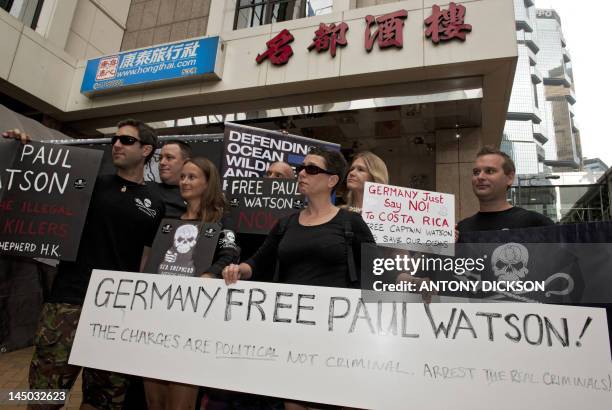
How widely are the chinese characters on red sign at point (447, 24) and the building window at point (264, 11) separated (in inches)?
156

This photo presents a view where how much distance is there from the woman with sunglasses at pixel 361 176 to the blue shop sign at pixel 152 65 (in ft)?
20.7

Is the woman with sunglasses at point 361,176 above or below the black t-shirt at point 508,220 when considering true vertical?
above

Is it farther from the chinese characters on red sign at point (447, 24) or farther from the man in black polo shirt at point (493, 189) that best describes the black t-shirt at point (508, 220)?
the chinese characters on red sign at point (447, 24)

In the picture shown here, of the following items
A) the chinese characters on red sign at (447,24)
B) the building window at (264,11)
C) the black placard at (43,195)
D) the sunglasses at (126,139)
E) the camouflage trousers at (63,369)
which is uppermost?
the building window at (264,11)

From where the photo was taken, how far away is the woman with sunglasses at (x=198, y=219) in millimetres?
2059

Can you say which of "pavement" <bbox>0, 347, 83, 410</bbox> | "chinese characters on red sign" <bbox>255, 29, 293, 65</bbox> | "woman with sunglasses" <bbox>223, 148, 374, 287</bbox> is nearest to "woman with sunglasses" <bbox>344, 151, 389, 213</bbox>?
"woman with sunglasses" <bbox>223, 148, 374, 287</bbox>

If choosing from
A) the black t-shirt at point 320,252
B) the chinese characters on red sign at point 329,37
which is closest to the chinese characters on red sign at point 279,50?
the chinese characters on red sign at point 329,37

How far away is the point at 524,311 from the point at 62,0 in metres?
12.1

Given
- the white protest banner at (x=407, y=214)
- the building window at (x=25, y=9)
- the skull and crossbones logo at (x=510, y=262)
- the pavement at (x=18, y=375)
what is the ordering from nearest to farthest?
the skull and crossbones logo at (x=510, y=262) < the white protest banner at (x=407, y=214) < the pavement at (x=18, y=375) < the building window at (x=25, y=9)

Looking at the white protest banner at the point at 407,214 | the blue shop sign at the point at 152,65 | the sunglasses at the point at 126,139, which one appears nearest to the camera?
the white protest banner at the point at 407,214

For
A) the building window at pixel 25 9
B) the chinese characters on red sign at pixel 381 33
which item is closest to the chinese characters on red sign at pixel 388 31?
the chinese characters on red sign at pixel 381 33

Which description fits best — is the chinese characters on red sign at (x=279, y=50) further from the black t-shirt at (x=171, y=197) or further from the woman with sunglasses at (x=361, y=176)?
the woman with sunglasses at (x=361, y=176)

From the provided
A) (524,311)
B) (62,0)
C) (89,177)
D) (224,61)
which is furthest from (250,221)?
(62,0)

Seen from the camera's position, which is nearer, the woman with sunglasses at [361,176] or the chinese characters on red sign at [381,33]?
the woman with sunglasses at [361,176]
